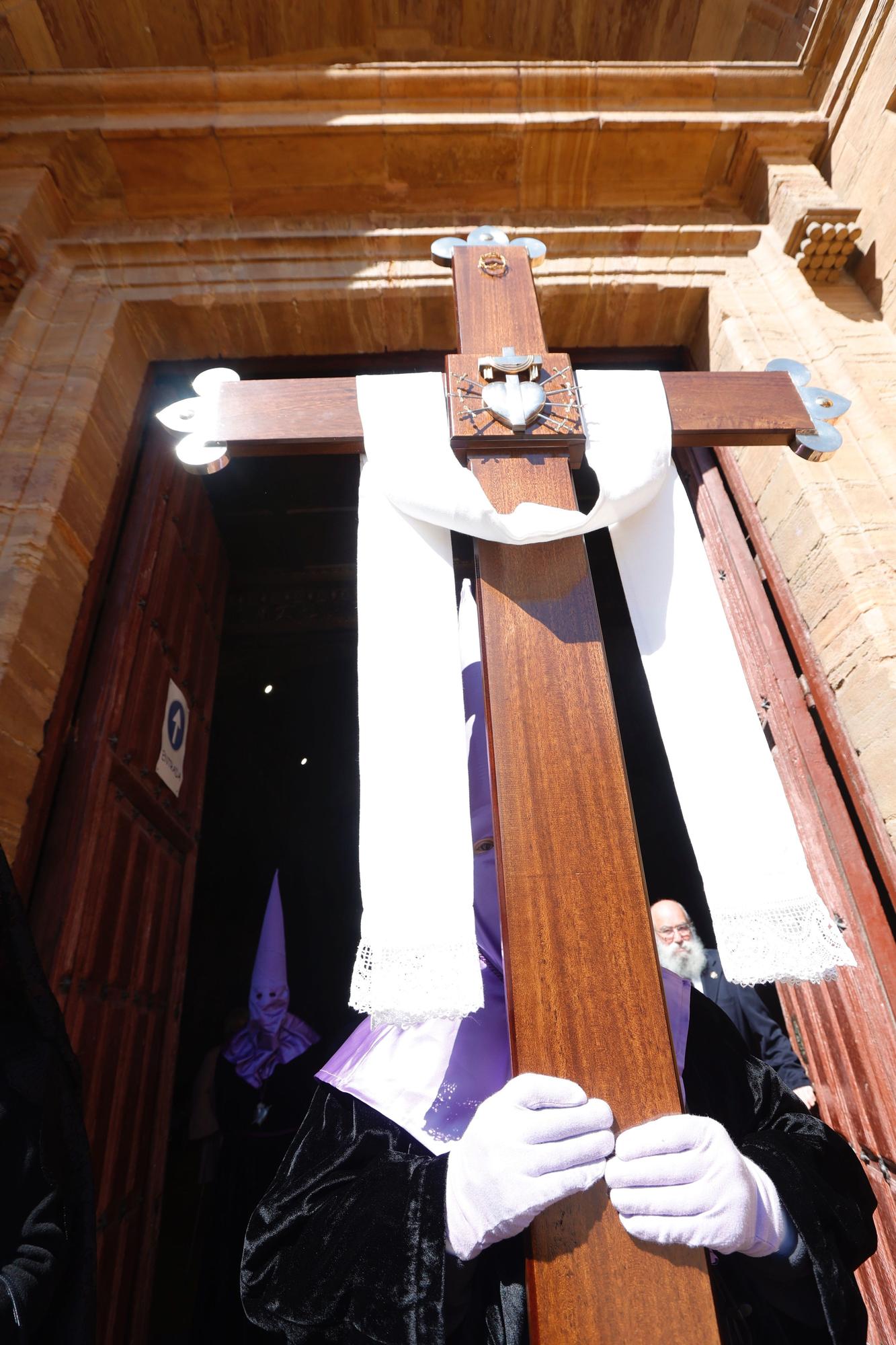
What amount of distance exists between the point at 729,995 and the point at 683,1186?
7.84ft

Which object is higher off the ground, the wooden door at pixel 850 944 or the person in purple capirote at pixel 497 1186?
the wooden door at pixel 850 944

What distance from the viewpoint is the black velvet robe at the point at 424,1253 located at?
3.50ft

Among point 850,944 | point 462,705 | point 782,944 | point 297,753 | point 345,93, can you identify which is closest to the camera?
point 782,944

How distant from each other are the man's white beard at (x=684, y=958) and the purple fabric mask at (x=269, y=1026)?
173 cm

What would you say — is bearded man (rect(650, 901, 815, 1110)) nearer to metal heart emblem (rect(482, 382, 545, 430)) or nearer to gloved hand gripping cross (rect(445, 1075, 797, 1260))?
gloved hand gripping cross (rect(445, 1075, 797, 1260))

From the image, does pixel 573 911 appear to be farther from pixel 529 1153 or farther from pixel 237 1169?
pixel 237 1169

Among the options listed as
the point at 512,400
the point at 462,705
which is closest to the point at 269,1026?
the point at 462,705

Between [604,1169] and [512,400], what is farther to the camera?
[512,400]

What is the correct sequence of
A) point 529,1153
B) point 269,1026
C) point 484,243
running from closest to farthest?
point 529,1153 → point 484,243 → point 269,1026

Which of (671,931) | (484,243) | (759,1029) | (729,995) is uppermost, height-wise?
(484,243)

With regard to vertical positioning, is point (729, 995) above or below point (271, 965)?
below

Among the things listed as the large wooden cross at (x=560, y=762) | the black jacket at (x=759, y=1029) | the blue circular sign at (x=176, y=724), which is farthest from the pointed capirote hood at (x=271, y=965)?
the large wooden cross at (x=560, y=762)

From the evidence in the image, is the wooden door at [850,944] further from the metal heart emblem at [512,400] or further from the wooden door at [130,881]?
the wooden door at [130,881]

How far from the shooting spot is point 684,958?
3.29 metres
